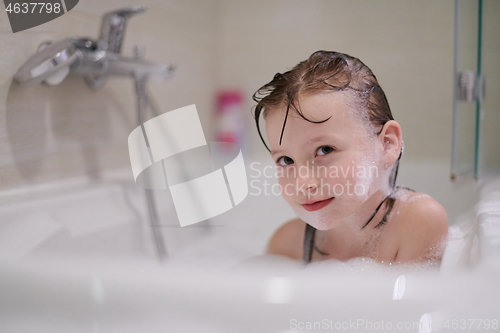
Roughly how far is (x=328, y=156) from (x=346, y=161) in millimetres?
21

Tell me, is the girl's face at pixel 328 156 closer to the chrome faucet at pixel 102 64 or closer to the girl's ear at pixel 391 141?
the girl's ear at pixel 391 141

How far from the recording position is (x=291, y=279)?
42 cm

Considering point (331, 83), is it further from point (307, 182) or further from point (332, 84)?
point (307, 182)

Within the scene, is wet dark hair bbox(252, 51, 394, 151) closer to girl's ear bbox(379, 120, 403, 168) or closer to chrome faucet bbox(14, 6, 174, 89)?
girl's ear bbox(379, 120, 403, 168)

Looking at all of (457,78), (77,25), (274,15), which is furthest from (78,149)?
(457,78)

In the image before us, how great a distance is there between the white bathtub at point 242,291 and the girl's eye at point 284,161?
A: 0.10 metres

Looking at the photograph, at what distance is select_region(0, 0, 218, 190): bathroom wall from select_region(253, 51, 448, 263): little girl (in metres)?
0.25

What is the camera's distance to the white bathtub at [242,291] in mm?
388

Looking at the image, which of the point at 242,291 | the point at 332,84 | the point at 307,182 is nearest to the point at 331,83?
the point at 332,84

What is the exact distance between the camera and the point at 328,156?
16.8 inches

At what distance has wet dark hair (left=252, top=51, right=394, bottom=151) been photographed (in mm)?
427

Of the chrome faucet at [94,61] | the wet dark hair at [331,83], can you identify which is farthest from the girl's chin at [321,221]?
the chrome faucet at [94,61]

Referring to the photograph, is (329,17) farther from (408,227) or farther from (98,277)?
(98,277)

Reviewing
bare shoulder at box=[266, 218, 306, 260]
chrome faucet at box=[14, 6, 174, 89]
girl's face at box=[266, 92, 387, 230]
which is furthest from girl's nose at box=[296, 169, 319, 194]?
chrome faucet at box=[14, 6, 174, 89]
